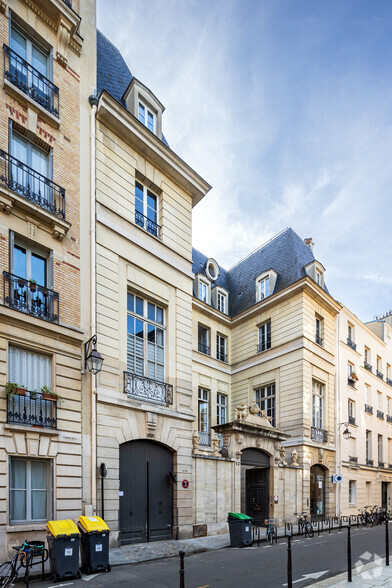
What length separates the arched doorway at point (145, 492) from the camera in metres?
13.4

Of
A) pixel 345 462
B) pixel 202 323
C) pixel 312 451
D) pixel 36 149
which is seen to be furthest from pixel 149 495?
pixel 345 462

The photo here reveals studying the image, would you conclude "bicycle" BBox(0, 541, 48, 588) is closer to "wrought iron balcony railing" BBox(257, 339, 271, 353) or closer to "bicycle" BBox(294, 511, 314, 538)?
"bicycle" BBox(294, 511, 314, 538)

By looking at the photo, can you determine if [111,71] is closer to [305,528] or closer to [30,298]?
[30,298]

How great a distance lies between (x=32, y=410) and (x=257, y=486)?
40.2ft

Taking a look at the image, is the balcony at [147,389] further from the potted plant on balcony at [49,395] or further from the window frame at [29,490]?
the window frame at [29,490]

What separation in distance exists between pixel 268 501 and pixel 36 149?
51.2 ft

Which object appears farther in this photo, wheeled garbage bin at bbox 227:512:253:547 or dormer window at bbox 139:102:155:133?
dormer window at bbox 139:102:155:133

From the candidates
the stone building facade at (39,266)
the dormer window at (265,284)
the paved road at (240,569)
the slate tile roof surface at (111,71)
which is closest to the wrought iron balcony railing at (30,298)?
the stone building facade at (39,266)

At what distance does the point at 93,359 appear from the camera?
12016mm

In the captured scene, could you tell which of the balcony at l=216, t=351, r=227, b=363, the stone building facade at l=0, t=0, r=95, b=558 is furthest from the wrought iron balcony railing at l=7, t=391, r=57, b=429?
the balcony at l=216, t=351, r=227, b=363

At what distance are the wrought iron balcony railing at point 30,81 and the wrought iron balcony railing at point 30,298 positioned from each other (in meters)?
4.84

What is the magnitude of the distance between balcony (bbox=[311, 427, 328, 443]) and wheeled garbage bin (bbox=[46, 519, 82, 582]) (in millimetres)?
16940

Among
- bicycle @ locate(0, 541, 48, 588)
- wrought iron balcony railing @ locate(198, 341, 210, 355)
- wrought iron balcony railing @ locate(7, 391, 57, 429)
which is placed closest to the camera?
bicycle @ locate(0, 541, 48, 588)

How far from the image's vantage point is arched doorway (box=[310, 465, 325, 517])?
2342 centimetres
